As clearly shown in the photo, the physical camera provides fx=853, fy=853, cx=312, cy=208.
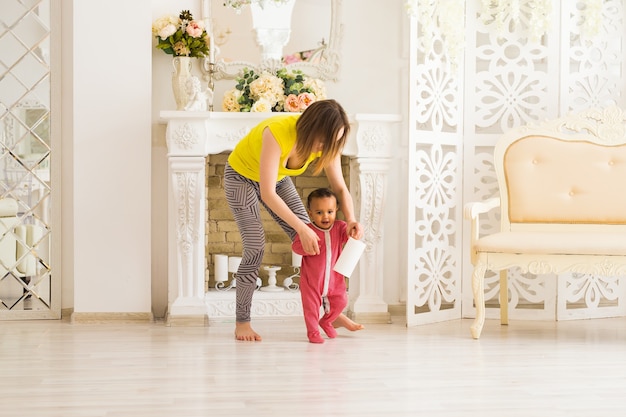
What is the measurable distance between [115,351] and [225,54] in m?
1.92

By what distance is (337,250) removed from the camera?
3955mm

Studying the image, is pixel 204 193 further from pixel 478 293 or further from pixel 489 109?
pixel 489 109

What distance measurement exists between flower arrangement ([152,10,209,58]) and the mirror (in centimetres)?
17

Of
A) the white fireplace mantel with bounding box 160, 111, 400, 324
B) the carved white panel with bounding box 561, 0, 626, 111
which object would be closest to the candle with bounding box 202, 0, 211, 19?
the white fireplace mantel with bounding box 160, 111, 400, 324

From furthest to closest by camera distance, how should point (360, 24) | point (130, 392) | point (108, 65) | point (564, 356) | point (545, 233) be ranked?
point (360, 24), point (108, 65), point (545, 233), point (564, 356), point (130, 392)

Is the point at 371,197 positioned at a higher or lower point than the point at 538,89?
lower

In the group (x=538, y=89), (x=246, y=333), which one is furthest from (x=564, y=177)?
(x=246, y=333)

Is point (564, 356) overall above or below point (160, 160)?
Answer: below

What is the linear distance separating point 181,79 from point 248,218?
1.05 metres

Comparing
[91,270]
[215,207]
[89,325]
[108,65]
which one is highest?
[108,65]

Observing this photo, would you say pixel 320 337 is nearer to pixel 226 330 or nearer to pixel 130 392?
pixel 226 330

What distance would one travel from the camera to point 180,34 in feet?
15.3

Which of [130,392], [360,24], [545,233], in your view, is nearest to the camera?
[130,392]

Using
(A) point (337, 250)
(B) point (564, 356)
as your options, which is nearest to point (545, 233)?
(B) point (564, 356)
